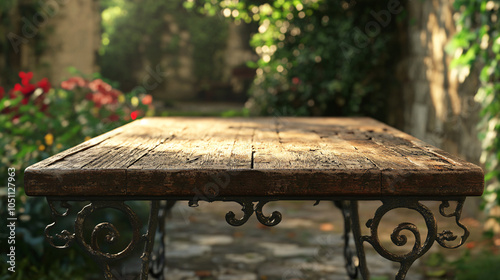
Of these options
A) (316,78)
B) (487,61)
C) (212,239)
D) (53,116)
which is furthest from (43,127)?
(316,78)

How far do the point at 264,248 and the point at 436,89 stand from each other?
2008 millimetres

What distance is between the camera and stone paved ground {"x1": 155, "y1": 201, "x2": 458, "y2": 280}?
9.29ft

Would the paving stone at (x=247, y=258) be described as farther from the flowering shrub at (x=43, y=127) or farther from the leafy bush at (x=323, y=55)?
the leafy bush at (x=323, y=55)

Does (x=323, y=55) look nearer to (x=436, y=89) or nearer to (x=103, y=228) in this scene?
(x=436, y=89)

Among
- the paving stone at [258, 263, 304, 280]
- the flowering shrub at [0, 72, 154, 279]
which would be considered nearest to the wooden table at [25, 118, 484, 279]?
the flowering shrub at [0, 72, 154, 279]

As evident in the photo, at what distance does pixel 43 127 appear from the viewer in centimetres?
300

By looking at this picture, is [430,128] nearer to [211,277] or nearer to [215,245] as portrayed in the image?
[215,245]

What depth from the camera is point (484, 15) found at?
3.12 m

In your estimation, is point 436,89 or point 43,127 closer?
point 43,127

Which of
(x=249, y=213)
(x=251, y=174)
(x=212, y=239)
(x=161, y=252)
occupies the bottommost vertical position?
(x=212, y=239)

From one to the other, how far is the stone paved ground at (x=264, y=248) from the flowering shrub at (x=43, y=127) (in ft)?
2.03

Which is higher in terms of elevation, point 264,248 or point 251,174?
point 251,174

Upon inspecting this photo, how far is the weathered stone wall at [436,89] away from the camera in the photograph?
3877 mm

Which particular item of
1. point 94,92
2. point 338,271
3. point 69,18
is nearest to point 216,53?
point 69,18
